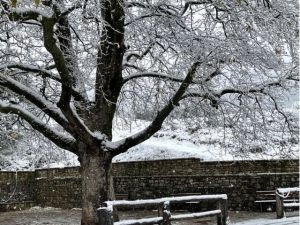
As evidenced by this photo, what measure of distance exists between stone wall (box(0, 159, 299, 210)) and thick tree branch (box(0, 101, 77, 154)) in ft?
22.5

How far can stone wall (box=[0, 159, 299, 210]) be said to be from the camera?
16547 millimetres

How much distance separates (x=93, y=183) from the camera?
10727 millimetres

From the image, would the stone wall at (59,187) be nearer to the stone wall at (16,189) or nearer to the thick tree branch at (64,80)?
the stone wall at (16,189)

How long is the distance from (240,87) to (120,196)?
35.3ft

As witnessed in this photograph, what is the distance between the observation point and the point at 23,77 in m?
12.6

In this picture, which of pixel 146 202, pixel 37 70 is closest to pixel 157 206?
pixel 146 202

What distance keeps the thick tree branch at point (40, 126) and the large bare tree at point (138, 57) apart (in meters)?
0.02

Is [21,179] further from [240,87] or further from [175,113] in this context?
[240,87]

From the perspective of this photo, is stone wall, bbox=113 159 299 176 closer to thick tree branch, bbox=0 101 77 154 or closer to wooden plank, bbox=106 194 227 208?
wooden plank, bbox=106 194 227 208

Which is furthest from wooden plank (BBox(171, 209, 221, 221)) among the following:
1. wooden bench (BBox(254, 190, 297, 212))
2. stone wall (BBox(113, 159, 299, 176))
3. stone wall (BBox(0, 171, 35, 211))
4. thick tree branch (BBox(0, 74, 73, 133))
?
stone wall (BBox(0, 171, 35, 211))

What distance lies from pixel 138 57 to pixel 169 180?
798cm

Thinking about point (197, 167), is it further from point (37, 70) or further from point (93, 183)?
point (37, 70)

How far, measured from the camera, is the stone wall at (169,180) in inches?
651

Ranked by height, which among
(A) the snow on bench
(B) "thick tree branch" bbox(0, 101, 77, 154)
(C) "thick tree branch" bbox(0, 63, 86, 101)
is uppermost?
(C) "thick tree branch" bbox(0, 63, 86, 101)
